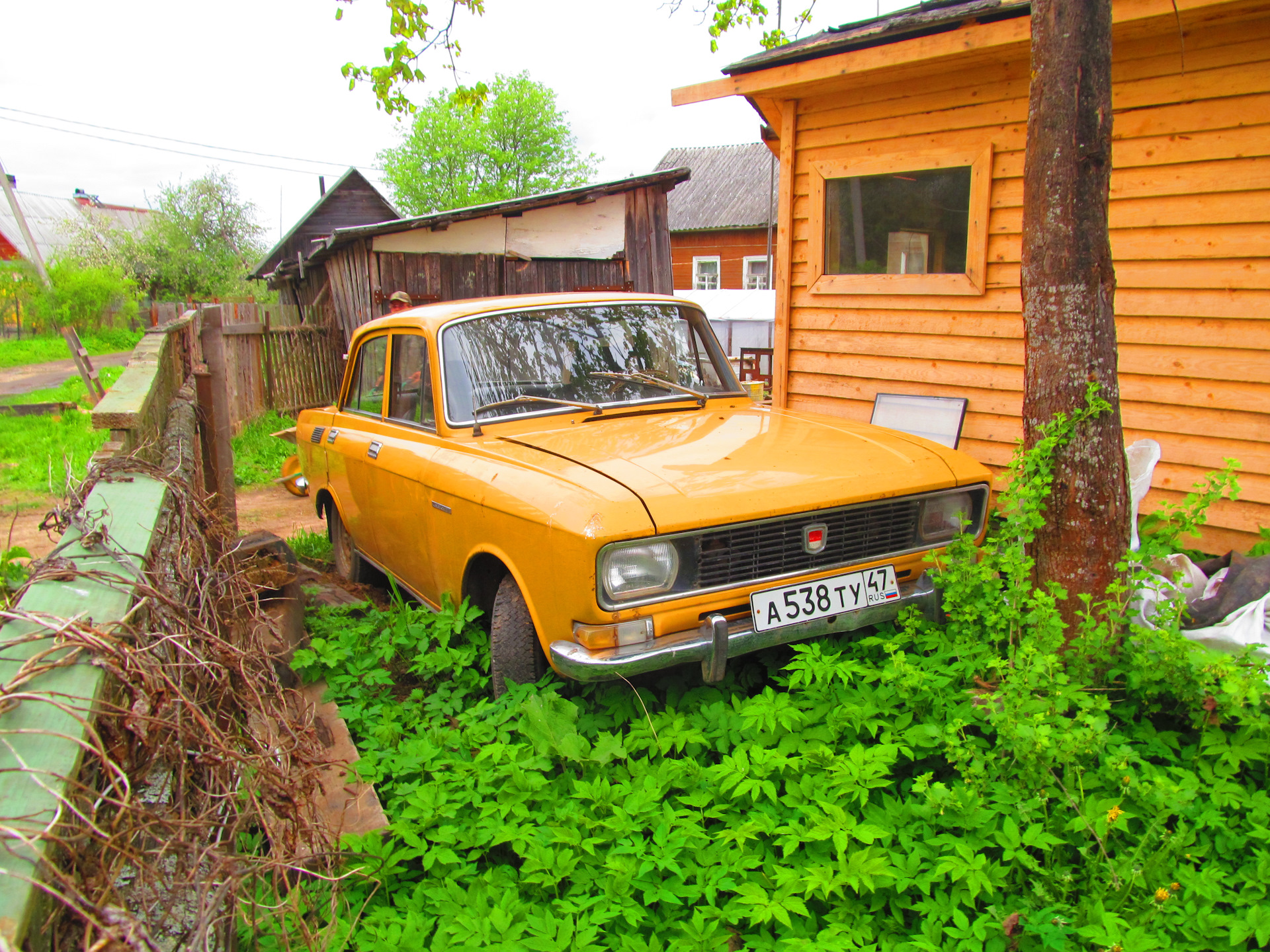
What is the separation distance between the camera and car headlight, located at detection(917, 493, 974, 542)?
332cm

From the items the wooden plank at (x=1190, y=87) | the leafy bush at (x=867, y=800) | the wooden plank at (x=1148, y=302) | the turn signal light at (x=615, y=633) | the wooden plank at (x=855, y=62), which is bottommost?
the leafy bush at (x=867, y=800)

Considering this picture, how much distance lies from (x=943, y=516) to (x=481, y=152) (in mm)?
47572

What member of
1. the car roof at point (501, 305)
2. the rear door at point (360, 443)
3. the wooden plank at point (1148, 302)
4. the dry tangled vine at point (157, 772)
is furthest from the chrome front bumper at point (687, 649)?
the wooden plank at point (1148, 302)

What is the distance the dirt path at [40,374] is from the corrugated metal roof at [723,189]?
59.4 feet

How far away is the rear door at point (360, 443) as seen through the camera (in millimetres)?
4391

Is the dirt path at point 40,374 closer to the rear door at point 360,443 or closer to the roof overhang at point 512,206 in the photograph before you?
the roof overhang at point 512,206

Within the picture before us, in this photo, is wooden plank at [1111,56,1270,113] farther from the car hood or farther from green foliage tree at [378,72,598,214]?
green foliage tree at [378,72,598,214]

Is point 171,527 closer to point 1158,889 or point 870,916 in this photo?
point 870,916

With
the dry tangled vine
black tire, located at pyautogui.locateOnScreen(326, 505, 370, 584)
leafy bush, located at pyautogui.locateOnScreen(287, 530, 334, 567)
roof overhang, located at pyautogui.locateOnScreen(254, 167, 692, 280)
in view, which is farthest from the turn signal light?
roof overhang, located at pyautogui.locateOnScreen(254, 167, 692, 280)

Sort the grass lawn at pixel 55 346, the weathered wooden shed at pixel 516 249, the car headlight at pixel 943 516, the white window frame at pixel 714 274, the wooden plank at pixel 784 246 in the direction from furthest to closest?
1. the white window frame at pixel 714 274
2. the grass lawn at pixel 55 346
3. the weathered wooden shed at pixel 516 249
4. the wooden plank at pixel 784 246
5. the car headlight at pixel 943 516

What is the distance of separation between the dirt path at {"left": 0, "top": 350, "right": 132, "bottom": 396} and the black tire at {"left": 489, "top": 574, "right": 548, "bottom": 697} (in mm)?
15614

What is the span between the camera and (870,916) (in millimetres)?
2127

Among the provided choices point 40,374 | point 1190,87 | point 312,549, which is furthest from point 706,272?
point 1190,87

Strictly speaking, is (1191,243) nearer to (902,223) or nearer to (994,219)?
(994,219)
